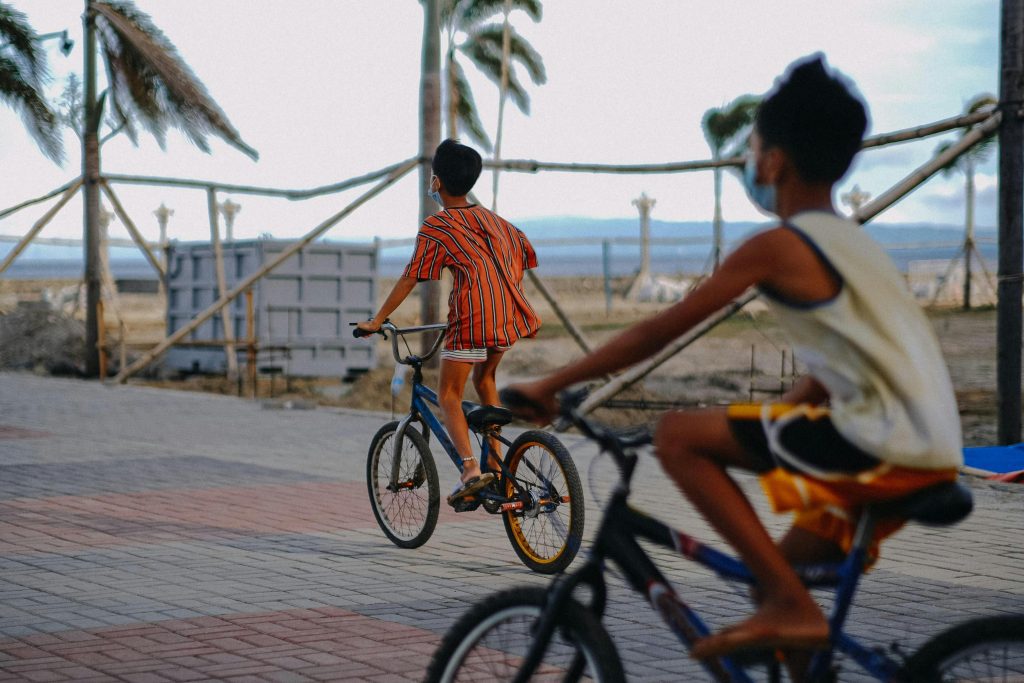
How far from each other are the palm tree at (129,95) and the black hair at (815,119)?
18.0 metres

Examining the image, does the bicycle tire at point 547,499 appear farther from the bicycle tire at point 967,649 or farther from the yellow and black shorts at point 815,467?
the bicycle tire at point 967,649

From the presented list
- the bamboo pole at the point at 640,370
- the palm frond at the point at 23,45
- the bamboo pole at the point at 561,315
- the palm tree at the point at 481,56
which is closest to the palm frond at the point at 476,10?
the palm tree at the point at 481,56

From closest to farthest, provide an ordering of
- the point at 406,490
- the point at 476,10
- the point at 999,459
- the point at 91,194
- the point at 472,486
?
the point at 472,486
the point at 406,490
the point at 999,459
the point at 91,194
the point at 476,10

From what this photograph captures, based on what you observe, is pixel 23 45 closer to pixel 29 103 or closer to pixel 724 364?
pixel 29 103

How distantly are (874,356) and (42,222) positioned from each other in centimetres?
1856

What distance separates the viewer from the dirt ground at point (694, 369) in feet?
46.6

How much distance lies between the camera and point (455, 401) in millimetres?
6836

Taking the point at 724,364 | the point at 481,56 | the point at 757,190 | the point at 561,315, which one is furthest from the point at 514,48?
the point at 757,190

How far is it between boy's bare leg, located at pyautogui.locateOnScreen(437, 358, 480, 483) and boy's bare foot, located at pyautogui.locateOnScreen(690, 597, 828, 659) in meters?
3.95

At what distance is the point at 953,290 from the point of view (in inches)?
1323

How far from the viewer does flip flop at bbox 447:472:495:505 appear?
6582 mm

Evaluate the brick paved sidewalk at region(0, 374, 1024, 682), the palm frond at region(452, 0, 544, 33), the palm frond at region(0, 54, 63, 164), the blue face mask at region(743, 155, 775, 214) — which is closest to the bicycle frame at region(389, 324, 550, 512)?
the brick paved sidewalk at region(0, 374, 1024, 682)

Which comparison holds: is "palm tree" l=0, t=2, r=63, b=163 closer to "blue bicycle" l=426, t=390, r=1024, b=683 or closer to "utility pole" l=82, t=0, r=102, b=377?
"utility pole" l=82, t=0, r=102, b=377

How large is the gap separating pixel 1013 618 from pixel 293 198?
46.1ft
